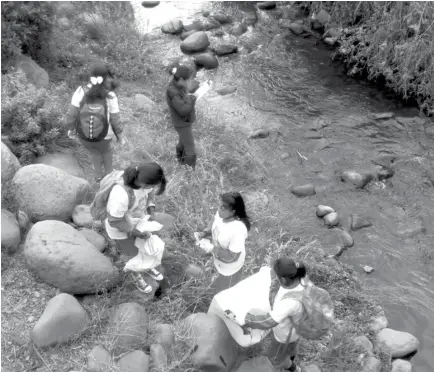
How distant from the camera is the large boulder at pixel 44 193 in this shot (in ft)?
15.2

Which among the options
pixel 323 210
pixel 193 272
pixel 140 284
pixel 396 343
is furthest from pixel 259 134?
pixel 140 284

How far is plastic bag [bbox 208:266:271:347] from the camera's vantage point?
3.80 m

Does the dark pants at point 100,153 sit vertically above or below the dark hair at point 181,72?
below

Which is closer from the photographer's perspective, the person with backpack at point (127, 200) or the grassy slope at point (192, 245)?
the person with backpack at point (127, 200)

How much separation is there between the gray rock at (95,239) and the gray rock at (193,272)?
0.83m

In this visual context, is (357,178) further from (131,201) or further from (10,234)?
(10,234)

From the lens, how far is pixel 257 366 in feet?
13.5

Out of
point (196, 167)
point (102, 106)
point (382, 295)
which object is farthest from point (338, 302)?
point (102, 106)

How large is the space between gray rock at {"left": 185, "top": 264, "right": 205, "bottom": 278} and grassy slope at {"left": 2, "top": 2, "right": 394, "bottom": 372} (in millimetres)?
75

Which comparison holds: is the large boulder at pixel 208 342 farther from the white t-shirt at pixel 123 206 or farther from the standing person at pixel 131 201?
the white t-shirt at pixel 123 206

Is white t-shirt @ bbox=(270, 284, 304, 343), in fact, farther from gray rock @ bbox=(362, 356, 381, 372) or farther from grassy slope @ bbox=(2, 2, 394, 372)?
gray rock @ bbox=(362, 356, 381, 372)

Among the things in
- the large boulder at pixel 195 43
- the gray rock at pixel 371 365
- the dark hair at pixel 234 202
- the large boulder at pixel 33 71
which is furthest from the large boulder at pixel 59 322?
the large boulder at pixel 195 43

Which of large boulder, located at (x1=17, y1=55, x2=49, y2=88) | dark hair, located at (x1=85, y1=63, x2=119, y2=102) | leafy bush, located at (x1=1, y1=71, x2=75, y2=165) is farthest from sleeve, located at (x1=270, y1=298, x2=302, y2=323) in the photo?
large boulder, located at (x1=17, y1=55, x2=49, y2=88)

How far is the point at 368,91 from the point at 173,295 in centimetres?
578
